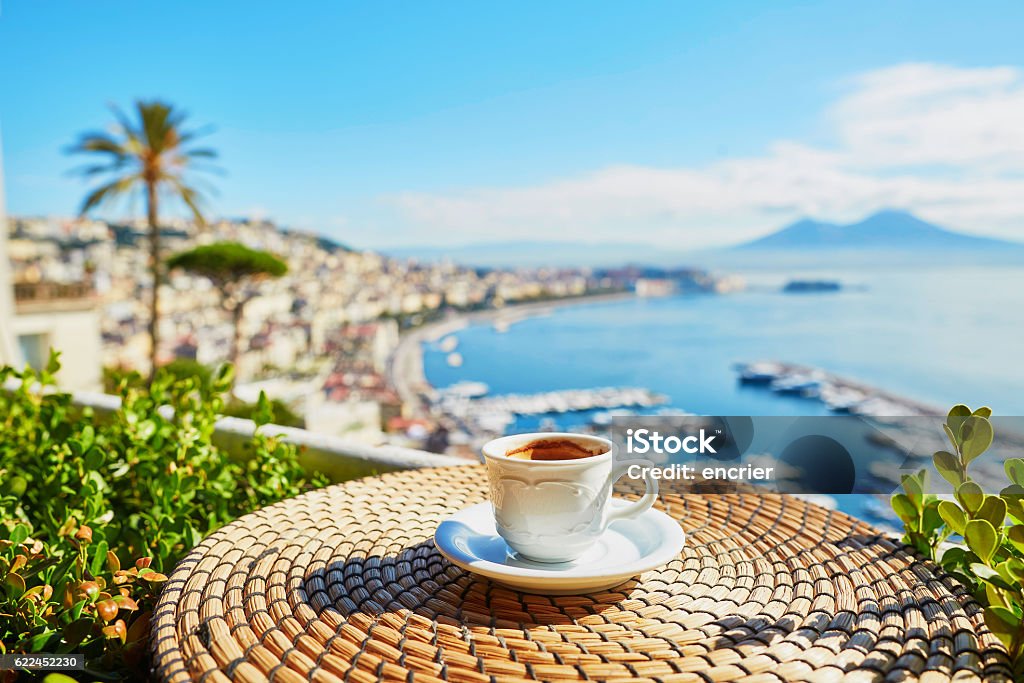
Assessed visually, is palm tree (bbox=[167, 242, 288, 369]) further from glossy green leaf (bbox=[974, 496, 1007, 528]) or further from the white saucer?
glossy green leaf (bbox=[974, 496, 1007, 528])

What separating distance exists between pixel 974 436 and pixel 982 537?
0.63 feet

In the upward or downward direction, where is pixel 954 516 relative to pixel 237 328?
upward

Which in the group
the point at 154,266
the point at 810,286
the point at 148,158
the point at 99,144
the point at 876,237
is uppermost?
the point at 99,144

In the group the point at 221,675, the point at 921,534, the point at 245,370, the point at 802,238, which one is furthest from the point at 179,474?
the point at 802,238

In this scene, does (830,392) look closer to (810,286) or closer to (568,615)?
(810,286)

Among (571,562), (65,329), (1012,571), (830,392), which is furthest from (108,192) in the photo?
(830,392)

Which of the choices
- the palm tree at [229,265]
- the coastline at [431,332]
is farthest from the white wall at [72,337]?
the coastline at [431,332]

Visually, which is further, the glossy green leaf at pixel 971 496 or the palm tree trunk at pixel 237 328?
the palm tree trunk at pixel 237 328

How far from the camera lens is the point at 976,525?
58 cm

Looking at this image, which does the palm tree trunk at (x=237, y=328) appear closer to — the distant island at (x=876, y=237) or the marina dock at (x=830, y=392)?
the marina dock at (x=830, y=392)

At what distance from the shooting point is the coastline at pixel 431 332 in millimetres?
18734

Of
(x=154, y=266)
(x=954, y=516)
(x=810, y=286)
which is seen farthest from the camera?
(x=810, y=286)

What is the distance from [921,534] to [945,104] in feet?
106

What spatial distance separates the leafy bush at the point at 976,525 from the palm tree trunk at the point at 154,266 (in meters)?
14.1
